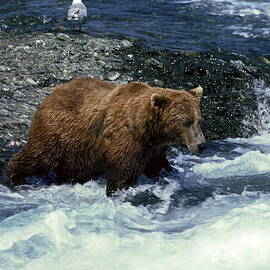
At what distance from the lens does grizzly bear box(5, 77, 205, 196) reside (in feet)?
22.8

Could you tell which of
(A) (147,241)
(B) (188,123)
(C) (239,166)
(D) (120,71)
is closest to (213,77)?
(D) (120,71)

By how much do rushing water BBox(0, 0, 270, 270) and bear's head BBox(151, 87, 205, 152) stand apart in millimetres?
809

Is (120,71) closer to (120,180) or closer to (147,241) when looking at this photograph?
(120,180)

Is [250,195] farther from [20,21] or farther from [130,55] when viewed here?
[20,21]

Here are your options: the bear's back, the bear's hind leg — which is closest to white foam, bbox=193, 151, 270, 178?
the bear's back

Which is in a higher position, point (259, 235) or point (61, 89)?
point (61, 89)

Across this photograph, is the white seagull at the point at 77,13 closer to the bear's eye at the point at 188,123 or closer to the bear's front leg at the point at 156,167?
the bear's front leg at the point at 156,167

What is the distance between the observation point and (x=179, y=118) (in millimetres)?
6922

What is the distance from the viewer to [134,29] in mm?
13859

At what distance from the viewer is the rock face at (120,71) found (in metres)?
9.59

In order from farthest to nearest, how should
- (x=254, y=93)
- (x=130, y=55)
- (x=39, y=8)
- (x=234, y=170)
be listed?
1. (x=39, y=8)
2. (x=130, y=55)
3. (x=254, y=93)
4. (x=234, y=170)

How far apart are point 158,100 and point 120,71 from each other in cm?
398

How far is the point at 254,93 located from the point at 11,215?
5.05 m

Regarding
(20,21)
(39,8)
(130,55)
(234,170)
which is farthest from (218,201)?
(39,8)
